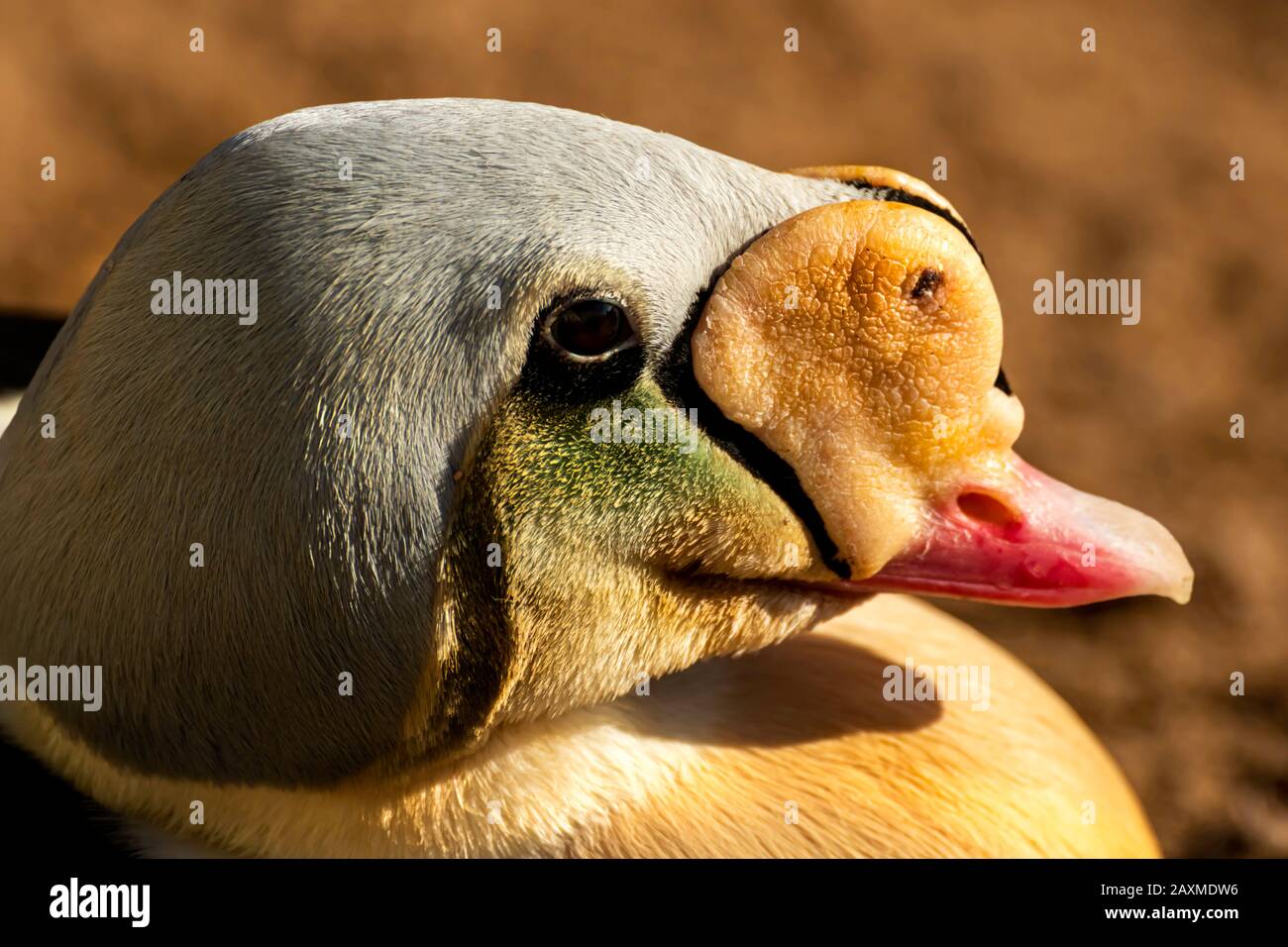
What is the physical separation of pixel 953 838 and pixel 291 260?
2.87ft

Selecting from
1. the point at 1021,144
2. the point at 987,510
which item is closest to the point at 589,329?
the point at 987,510

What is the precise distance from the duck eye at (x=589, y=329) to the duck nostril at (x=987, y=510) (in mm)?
364

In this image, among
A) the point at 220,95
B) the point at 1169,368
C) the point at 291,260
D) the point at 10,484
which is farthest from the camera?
the point at 220,95

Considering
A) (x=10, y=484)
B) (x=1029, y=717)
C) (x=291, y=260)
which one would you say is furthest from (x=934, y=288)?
(x=10, y=484)

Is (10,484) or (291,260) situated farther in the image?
A: (10,484)

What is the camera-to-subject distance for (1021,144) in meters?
3.36

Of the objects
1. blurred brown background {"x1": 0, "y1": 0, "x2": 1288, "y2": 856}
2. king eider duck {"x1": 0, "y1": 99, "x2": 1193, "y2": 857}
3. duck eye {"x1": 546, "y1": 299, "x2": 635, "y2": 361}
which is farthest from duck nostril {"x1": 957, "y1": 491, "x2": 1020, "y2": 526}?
blurred brown background {"x1": 0, "y1": 0, "x2": 1288, "y2": 856}

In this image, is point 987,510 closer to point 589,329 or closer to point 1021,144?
point 589,329

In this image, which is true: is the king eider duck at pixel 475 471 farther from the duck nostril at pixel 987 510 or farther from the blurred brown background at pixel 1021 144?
the blurred brown background at pixel 1021 144

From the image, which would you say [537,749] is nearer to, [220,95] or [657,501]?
[657,501]

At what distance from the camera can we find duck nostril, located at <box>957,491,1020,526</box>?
1.28 meters

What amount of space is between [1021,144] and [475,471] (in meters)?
2.59

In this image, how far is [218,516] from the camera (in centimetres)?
113

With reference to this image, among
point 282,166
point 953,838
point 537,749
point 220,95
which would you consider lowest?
point 953,838
